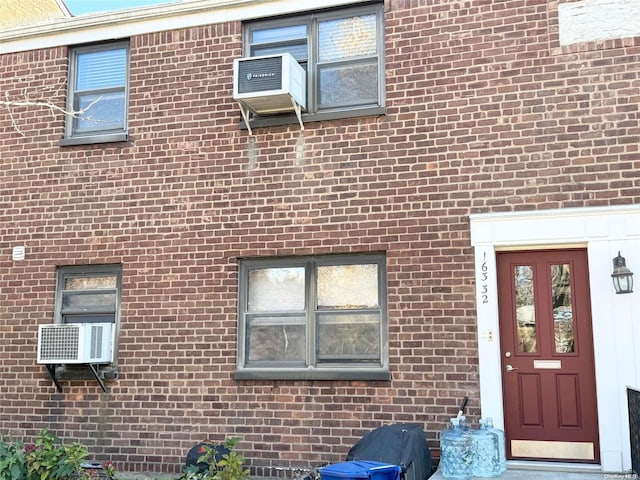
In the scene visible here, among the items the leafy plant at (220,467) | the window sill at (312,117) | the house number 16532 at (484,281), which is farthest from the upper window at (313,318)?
the window sill at (312,117)

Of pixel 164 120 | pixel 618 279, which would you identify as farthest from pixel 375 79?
pixel 618 279

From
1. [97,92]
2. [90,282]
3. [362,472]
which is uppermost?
[97,92]

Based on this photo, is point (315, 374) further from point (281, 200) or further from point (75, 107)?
point (75, 107)

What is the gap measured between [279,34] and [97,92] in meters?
2.58

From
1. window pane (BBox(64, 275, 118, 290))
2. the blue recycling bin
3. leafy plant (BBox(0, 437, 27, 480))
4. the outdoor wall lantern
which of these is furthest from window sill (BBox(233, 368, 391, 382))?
the outdoor wall lantern

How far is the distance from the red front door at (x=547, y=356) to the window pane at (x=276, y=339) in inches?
89.4

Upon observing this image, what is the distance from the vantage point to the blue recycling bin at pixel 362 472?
5.80 metres

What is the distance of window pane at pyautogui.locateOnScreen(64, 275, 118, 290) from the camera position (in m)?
8.88

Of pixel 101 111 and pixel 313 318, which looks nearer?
pixel 313 318

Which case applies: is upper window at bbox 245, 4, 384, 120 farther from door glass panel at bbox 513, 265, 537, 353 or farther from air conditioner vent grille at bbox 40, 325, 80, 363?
air conditioner vent grille at bbox 40, 325, 80, 363

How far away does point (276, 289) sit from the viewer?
328 inches

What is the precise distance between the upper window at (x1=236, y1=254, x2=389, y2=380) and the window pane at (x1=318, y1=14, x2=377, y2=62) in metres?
2.43

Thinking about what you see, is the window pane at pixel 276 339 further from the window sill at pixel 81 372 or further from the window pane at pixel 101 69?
the window pane at pixel 101 69

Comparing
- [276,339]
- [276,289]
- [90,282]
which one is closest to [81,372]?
[90,282]
